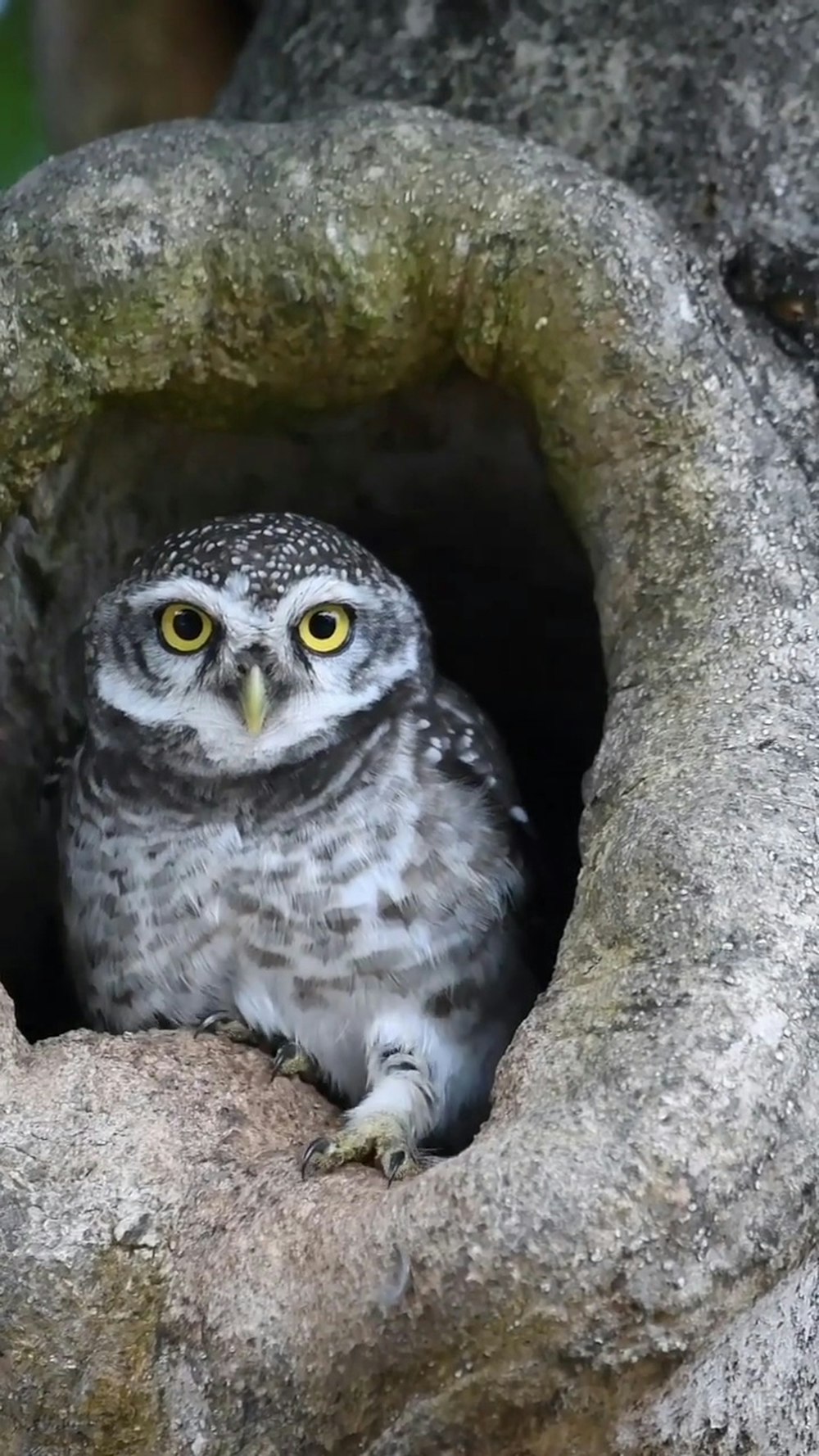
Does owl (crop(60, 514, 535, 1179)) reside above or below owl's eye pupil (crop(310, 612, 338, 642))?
below

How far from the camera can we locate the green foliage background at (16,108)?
10.6ft

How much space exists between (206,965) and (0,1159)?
0.50 metres

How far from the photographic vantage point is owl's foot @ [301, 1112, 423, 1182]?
1588mm

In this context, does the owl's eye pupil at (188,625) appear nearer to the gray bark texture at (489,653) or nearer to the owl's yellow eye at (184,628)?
the owl's yellow eye at (184,628)

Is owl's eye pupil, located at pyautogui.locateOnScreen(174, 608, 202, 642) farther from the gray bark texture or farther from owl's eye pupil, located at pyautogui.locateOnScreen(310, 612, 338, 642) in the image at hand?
the gray bark texture

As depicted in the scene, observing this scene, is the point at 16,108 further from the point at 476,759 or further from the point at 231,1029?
the point at 231,1029

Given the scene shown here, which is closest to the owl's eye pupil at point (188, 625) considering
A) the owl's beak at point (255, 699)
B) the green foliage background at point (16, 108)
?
the owl's beak at point (255, 699)

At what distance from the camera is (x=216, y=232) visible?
1.93 meters

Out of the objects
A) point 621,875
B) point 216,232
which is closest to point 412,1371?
point 621,875

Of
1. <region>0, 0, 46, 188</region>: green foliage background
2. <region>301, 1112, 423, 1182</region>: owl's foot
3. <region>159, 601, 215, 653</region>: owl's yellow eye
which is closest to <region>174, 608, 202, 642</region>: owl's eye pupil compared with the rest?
<region>159, 601, 215, 653</region>: owl's yellow eye

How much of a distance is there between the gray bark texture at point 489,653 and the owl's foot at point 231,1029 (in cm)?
6

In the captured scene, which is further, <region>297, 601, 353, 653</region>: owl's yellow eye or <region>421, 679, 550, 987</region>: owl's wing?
<region>421, 679, 550, 987</region>: owl's wing

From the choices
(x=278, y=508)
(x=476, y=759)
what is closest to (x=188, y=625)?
(x=476, y=759)

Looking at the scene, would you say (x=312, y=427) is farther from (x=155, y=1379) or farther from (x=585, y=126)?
(x=155, y=1379)
